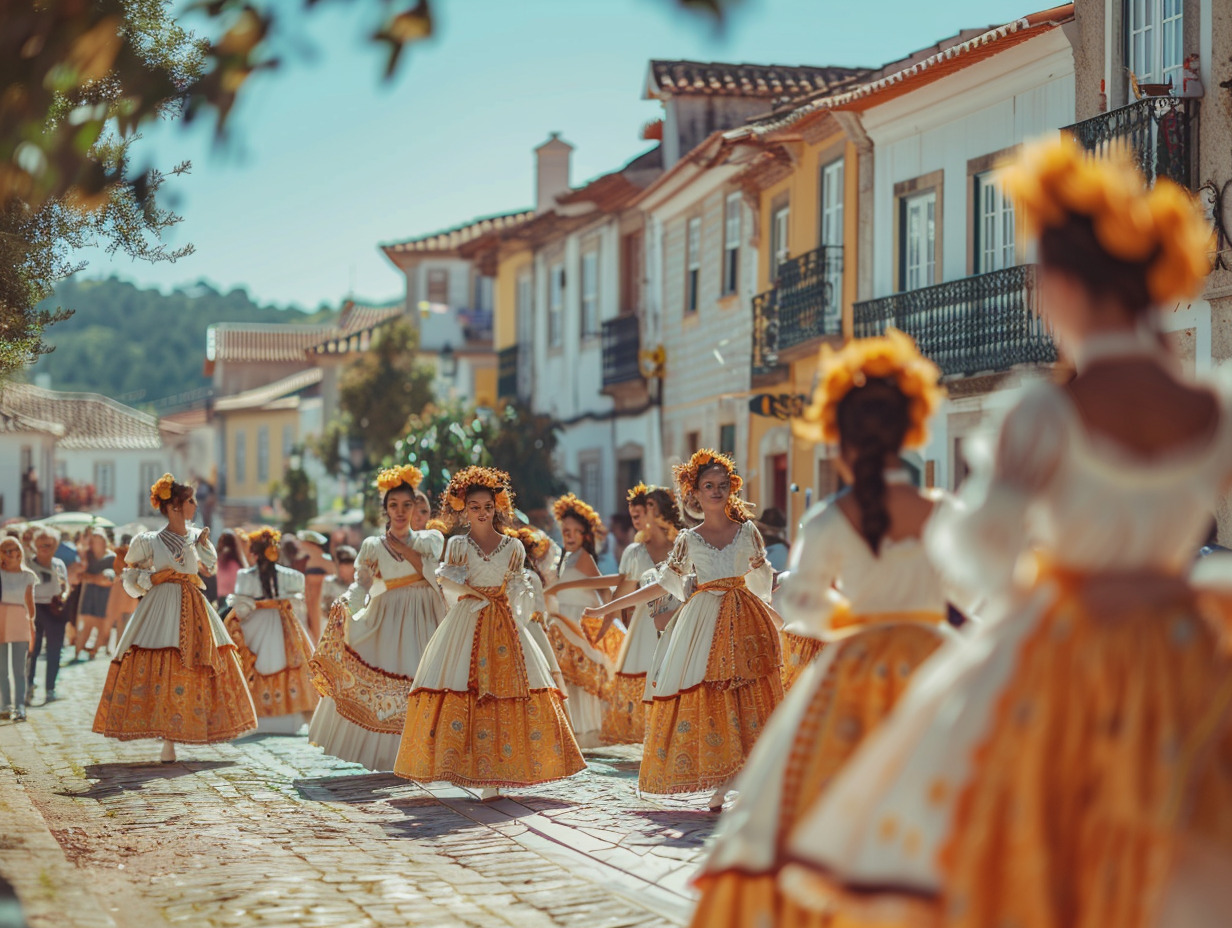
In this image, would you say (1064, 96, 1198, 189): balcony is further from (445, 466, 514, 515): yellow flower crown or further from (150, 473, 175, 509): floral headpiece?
(150, 473, 175, 509): floral headpiece

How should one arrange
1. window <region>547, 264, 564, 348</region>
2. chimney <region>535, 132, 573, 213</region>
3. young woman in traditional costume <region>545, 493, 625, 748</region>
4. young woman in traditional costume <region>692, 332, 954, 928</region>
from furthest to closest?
chimney <region>535, 132, 573, 213</region> < window <region>547, 264, 564, 348</region> < young woman in traditional costume <region>545, 493, 625, 748</region> < young woman in traditional costume <region>692, 332, 954, 928</region>

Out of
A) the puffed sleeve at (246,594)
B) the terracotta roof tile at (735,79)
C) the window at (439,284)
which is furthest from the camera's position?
the window at (439,284)

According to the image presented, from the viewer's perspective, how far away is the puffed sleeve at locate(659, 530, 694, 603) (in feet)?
34.8

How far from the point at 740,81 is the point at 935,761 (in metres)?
28.6

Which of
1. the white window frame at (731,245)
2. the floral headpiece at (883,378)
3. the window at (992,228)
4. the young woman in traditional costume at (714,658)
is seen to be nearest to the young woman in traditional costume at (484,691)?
the young woman in traditional costume at (714,658)


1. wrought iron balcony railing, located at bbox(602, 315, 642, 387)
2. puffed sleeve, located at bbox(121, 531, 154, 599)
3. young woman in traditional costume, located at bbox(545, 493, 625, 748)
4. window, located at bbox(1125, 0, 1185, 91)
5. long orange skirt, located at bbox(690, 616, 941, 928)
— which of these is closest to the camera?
long orange skirt, located at bbox(690, 616, 941, 928)

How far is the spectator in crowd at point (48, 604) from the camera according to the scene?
1978 centimetres

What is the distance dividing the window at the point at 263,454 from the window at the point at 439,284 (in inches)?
1066

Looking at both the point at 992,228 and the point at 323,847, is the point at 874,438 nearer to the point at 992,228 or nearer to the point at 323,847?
the point at 323,847

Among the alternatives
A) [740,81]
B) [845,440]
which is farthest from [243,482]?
[845,440]

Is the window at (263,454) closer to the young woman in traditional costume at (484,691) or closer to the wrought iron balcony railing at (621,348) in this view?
the wrought iron balcony railing at (621,348)

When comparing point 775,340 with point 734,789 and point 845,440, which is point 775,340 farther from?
point 845,440

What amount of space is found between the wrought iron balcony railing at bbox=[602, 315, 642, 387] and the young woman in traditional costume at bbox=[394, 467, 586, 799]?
20.4m

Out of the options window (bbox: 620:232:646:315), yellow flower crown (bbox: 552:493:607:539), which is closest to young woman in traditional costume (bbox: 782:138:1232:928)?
yellow flower crown (bbox: 552:493:607:539)
